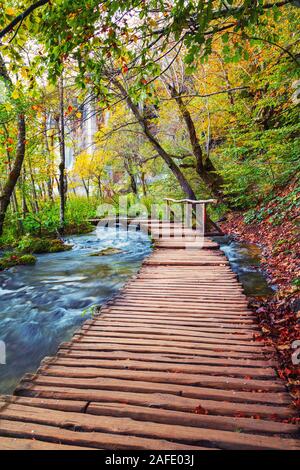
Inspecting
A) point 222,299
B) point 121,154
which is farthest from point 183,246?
point 121,154

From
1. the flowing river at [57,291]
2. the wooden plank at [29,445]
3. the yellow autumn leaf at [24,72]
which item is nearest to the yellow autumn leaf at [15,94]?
the yellow autumn leaf at [24,72]

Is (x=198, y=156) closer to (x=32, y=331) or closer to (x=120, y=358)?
(x=32, y=331)

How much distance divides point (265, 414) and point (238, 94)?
12635 millimetres

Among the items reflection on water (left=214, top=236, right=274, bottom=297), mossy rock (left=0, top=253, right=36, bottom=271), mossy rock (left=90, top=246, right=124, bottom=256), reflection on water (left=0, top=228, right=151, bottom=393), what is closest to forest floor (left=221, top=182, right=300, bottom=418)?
reflection on water (left=214, top=236, right=274, bottom=297)

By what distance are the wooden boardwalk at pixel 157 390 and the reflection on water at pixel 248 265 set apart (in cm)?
173

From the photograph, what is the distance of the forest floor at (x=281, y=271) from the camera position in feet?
10.3

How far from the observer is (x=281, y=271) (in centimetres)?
575

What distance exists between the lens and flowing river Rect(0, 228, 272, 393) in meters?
4.47

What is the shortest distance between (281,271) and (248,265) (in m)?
1.34

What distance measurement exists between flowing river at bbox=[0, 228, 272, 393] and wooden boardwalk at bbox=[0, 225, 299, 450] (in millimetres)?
1417

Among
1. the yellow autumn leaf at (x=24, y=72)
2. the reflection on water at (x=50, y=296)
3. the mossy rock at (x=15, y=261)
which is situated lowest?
the reflection on water at (x=50, y=296)

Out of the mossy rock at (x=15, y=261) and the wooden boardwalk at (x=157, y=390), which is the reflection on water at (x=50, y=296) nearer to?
the mossy rock at (x=15, y=261)

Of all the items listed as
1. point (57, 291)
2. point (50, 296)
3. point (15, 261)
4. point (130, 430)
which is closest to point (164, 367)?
point (130, 430)

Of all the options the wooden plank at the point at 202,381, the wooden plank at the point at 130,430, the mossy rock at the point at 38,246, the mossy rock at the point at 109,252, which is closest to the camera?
the wooden plank at the point at 130,430
